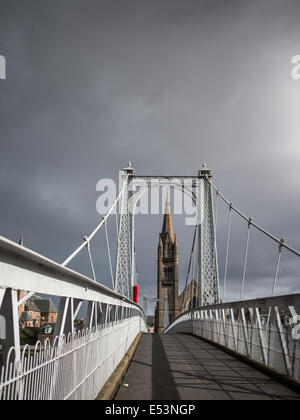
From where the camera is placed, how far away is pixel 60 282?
11.8ft

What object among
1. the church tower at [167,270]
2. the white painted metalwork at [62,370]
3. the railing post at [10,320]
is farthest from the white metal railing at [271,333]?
the church tower at [167,270]

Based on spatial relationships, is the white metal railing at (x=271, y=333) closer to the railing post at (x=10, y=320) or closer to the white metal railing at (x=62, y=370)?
the white metal railing at (x=62, y=370)

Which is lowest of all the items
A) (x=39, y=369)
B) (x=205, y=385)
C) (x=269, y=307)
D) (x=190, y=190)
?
(x=205, y=385)

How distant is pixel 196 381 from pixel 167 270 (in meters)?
102

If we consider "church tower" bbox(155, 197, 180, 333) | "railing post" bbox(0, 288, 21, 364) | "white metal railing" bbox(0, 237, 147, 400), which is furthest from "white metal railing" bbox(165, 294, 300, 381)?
"church tower" bbox(155, 197, 180, 333)

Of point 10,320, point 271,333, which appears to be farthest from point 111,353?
point 10,320

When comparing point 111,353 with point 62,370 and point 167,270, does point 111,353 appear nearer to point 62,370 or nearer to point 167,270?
point 62,370

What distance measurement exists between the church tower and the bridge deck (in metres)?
93.0

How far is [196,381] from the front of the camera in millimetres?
7047

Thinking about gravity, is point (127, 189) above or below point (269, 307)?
above

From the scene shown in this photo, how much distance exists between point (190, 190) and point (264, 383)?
1899 cm

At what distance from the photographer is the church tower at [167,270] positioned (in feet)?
338
